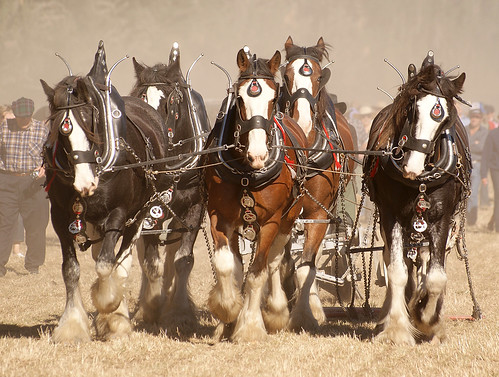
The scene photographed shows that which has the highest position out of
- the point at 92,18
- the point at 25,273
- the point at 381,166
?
the point at 92,18

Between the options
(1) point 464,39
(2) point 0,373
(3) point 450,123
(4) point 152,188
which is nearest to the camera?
(2) point 0,373

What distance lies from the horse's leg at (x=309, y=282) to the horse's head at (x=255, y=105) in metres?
1.50

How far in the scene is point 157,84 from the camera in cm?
781

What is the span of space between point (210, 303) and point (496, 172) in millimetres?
11975

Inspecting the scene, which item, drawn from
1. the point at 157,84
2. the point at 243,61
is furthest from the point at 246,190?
the point at 157,84

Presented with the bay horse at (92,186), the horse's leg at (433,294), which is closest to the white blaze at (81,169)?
the bay horse at (92,186)

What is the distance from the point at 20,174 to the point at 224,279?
6.29 meters

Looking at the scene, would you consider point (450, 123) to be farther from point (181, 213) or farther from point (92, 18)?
point (92, 18)

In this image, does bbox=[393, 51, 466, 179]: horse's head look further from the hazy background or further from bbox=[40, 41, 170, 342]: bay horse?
the hazy background

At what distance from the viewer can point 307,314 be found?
698 centimetres

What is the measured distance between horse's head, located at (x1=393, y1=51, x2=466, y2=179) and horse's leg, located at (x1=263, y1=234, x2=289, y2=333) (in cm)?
142

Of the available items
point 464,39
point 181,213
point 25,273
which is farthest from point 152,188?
point 464,39

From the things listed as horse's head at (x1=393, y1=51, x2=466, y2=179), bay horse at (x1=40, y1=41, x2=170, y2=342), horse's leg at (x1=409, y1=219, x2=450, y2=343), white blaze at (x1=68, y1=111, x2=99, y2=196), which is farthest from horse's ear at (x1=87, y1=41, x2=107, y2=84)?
horse's leg at (x1=409, y1=219, x2=450, y2=343)

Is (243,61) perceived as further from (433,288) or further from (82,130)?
(433,288)
